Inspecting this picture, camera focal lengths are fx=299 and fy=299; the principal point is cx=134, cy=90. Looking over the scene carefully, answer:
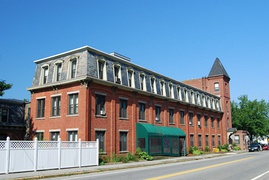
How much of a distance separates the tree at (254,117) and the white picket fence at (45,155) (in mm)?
52751

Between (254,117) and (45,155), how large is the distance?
59.5 metres

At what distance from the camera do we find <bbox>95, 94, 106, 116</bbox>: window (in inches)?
1070

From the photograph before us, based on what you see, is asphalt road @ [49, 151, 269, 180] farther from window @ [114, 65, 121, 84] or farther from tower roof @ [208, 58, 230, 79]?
tower roof @ [208, 58, 230, 79]

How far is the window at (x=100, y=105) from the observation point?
89.2ft

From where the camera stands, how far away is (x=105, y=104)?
2784 cm

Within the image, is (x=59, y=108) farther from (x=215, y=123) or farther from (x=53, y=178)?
(x=215, y=123)

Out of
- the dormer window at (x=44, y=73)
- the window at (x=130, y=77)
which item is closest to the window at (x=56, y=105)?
the dormer window at (x=44, y=73)

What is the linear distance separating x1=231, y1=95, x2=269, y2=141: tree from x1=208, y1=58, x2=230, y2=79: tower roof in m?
12.1

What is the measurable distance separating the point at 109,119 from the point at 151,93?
25.1ft

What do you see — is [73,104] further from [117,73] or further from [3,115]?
[3,115]

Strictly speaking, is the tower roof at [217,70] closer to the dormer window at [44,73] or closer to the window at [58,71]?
the window at [58,71]

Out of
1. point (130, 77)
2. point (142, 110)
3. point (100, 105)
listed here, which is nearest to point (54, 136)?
point (100, 105)

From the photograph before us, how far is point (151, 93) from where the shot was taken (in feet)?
111

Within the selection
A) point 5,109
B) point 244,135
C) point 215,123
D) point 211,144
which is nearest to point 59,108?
point 5,109
